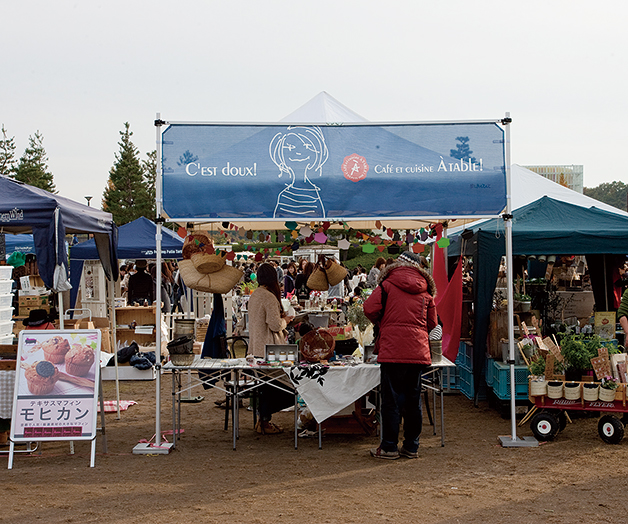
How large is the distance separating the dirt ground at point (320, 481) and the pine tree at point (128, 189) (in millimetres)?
38243

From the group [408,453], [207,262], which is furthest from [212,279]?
[408,453]

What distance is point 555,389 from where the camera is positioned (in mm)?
5820

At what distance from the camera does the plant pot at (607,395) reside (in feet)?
18.5

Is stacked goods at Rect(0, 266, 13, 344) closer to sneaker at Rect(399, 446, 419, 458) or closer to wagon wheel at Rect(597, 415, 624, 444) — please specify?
sneaker at Rect(399, 446, 419, 458)

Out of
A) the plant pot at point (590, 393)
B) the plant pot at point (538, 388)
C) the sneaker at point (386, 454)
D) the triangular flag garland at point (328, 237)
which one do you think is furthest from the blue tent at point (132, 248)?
the plant pot at point (590, 393)

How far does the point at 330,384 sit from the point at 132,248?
23.9 feet

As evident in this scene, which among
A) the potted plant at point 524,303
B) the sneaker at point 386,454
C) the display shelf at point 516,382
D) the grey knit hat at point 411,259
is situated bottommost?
the sneaker at point 386,454

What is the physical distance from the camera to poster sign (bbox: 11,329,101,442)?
507cm

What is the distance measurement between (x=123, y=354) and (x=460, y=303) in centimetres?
507

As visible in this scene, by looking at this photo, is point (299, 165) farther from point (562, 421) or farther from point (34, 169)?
point (34, 169)

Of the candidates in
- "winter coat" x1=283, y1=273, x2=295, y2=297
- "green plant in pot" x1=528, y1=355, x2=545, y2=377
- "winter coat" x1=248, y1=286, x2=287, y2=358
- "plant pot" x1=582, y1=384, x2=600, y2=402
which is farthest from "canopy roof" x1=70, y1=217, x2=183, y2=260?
"plant pot" x1=582, y1=384, x2=600, y2=402

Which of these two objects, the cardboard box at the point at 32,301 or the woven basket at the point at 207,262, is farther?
the cardboard box at the point at 32,301

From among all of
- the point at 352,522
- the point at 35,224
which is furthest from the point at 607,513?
the point at 35,224

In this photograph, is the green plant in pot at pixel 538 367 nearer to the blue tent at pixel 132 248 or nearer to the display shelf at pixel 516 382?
the display shelf at pixel 516 382
